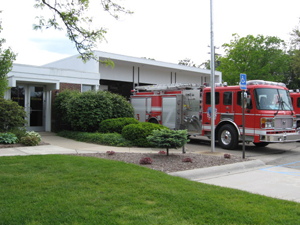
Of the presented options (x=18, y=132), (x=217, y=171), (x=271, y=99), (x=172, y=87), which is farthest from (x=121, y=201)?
(x=172, y=87)

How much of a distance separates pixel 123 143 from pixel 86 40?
5.07 m

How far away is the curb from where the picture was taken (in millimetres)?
7209

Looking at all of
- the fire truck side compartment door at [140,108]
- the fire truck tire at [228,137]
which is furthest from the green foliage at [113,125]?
the fire truck tire at [228,137]

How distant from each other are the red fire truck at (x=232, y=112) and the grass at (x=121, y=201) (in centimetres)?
655

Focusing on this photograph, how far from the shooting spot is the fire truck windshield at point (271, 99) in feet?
39.1

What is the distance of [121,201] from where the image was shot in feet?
15.7

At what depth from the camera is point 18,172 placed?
661 cm

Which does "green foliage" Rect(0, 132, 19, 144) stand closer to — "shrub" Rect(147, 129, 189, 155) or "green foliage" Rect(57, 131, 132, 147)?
"green foliage" Rect(57, 131, 132, 147)

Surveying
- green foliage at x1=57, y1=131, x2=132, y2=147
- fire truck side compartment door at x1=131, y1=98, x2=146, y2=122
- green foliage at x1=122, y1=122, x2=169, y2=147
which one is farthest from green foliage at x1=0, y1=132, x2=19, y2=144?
fire truck side compartment door at x1=131, y1=98, x2=146, y2=122

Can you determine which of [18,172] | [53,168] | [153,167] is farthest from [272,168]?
[18,172]

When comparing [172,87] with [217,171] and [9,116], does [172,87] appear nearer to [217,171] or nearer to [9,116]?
[9,116]

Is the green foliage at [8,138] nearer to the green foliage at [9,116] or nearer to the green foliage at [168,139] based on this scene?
the green foliage at [9,116]

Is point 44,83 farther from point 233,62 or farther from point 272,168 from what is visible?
point 233,62

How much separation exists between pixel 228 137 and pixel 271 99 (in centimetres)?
234
